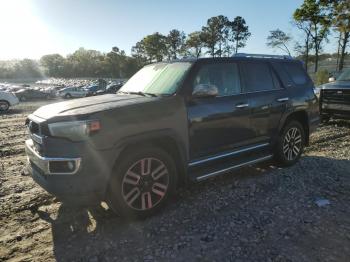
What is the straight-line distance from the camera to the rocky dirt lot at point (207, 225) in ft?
10.7

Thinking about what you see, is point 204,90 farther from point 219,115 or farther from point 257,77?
point 257,77

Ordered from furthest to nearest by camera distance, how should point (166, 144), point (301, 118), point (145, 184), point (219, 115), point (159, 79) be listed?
1. point (301, 118)
2. point (159, 79)
3. point (219, 115)
4. point (166, 144)
5. point (145, 184)

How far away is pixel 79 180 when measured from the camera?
3293 millimetres

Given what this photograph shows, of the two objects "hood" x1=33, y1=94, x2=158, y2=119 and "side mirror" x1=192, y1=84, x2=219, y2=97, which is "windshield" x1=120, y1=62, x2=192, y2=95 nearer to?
"side mirror" x1=192, y1=84, x2=219, y2=97

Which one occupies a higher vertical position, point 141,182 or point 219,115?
point 219,115

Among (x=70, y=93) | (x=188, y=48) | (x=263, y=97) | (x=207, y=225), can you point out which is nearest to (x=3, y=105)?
(x=263, y=97)

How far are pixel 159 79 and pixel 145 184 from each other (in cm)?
159

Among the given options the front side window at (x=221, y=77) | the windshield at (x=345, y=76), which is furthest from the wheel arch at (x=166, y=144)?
the windshield at (x=345, y=76)

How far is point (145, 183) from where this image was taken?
3816 mm

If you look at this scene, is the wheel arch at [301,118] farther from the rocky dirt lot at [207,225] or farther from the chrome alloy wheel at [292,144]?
the rocky dirt lot at [207,225]

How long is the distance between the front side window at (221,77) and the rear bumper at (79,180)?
172 centimetres

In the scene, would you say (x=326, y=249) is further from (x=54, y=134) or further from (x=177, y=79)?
(x=54, y=134)

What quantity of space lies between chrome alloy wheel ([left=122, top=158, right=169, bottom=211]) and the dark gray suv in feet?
0.04

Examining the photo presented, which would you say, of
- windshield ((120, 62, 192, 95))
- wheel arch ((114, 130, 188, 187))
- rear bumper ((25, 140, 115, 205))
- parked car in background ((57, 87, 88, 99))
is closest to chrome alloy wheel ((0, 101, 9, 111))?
windshield ((120, 62, 192, 95))
